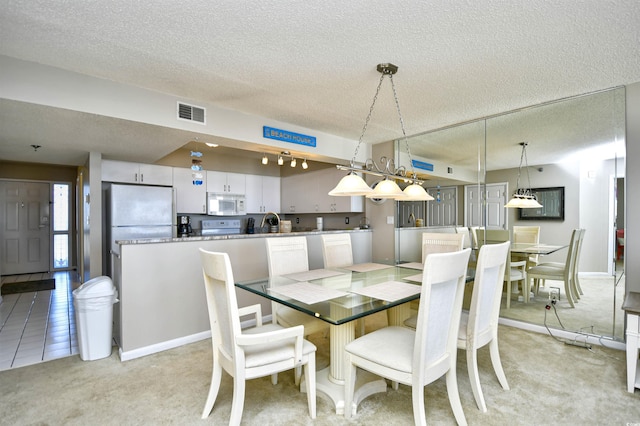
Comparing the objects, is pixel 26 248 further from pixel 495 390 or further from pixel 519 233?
pixel 519 233

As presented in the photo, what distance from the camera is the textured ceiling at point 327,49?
5.43 ft

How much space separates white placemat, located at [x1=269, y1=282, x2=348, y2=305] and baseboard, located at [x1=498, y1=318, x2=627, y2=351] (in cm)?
244

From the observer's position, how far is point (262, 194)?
20.1 ft

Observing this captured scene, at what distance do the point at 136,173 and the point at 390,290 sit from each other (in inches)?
168

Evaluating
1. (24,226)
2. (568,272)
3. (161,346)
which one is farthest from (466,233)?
(24,226)

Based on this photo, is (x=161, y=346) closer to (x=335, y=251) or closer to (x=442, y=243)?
(x=335, y=251)

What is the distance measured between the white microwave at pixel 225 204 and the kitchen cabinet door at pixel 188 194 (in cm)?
10

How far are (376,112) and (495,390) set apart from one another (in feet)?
8.57

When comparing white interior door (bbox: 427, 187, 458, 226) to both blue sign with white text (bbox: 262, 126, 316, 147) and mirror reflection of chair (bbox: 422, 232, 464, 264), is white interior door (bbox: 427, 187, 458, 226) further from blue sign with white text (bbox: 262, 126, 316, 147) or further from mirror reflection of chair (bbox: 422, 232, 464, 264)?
blue sign with white text (bbox: 262, 126, 316, 147)

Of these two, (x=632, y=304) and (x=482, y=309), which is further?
(x=632, y=304)

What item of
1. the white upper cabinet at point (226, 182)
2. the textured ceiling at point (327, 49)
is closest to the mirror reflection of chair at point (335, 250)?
the textured ceiling at point (327, 49)

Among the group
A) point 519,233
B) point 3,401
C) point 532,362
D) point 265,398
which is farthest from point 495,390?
point 3,401

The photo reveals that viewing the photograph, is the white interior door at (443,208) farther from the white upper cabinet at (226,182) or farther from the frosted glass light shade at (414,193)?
the white upper cabinet at (226,182)

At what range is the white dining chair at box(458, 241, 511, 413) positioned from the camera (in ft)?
6.14
